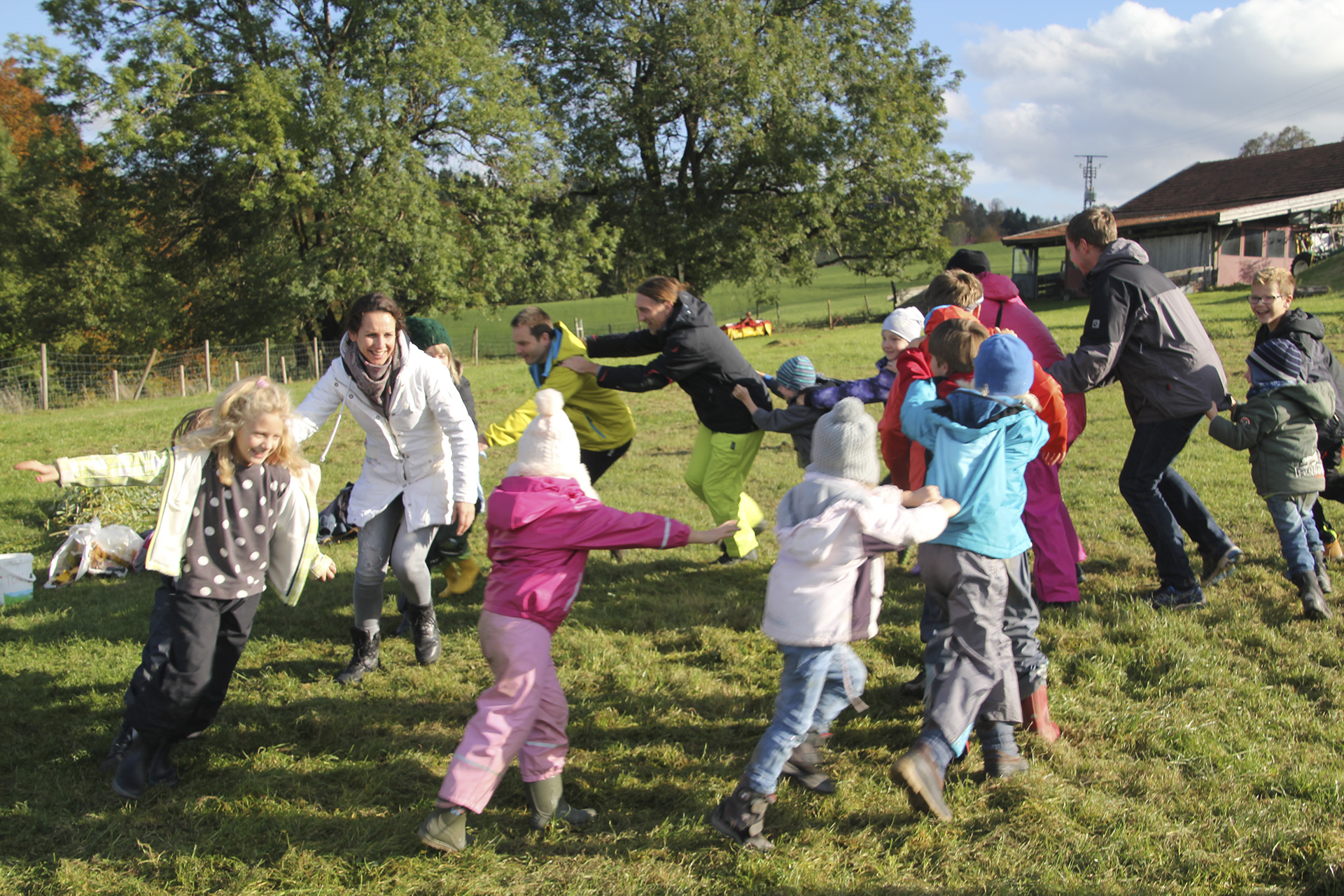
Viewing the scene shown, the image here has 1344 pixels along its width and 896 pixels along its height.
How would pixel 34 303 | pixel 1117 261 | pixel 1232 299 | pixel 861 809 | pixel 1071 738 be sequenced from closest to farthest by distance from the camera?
pixel 861 809 < pixel 1071 738 < pixel 1117 261 < pixel 1232 299 < pixel 34 303

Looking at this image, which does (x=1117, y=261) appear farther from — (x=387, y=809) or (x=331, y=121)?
(x=331, y=121)

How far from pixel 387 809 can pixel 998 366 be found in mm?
2874

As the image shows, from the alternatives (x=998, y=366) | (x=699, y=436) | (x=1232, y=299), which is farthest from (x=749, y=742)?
(x=1232, y=299)

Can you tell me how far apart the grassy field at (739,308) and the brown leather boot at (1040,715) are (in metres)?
27.4

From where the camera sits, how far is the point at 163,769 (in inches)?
144

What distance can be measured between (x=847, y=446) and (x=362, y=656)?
2.92m

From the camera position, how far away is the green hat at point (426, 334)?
5.79m

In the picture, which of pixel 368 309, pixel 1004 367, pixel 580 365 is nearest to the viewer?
pixel 1004 367

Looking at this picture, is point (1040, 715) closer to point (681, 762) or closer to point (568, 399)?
point (681, 762)

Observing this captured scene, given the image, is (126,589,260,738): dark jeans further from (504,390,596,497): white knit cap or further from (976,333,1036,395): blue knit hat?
(976,333,1036,395): blue knit hat

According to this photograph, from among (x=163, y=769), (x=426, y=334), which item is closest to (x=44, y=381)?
(x=426, y=334)

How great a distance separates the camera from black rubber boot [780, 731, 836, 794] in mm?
3461

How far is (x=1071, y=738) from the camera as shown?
3805 millimetres

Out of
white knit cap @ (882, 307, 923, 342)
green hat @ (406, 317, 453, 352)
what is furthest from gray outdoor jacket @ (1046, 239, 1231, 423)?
green hat @ (406, 317, 453, 352)
